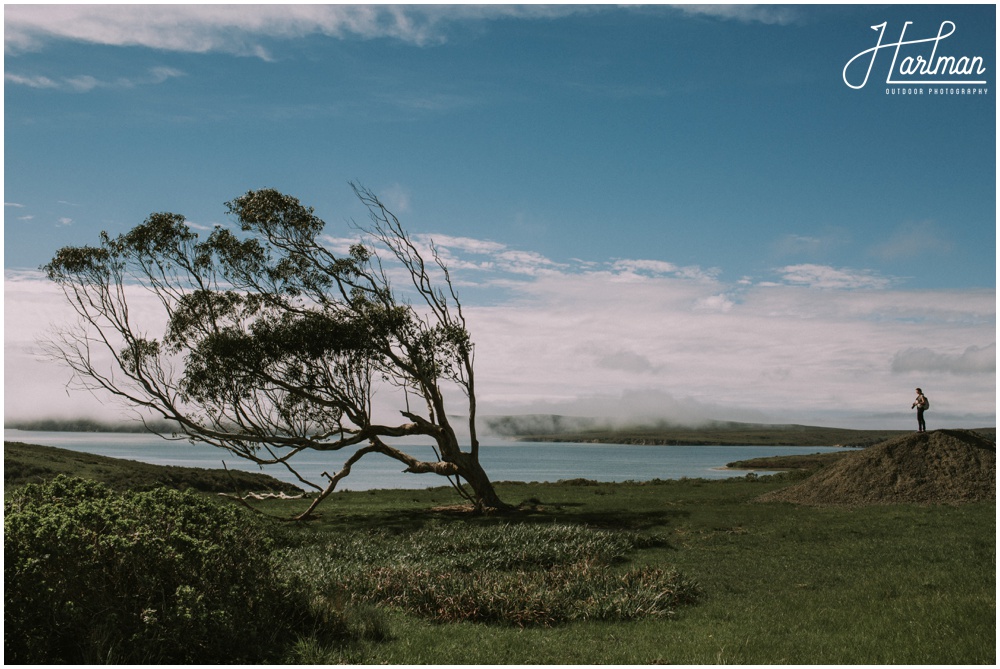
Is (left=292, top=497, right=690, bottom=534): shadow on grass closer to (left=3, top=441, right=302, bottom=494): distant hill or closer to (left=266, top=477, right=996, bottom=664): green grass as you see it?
(left=266, top=477, right=996, bottom=664): green grass

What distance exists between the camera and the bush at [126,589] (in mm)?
8766

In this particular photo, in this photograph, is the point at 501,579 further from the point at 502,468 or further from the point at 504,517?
the point at 502,468

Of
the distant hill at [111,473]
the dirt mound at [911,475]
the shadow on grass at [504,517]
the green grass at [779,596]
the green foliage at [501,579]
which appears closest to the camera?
A: the green grass at [779,596]

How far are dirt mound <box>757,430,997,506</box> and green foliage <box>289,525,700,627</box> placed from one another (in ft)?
44.9

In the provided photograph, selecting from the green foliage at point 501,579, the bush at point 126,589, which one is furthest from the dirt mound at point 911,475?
the bush at point 126,589

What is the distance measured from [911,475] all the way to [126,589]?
26.7m

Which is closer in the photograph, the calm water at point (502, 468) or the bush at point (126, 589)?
the bush at point (126, 589)

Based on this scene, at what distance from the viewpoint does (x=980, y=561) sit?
606 inches

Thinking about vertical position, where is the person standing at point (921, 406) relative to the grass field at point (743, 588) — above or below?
above

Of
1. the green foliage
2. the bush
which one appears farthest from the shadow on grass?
the bush

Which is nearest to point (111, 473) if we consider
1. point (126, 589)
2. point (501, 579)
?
point (501, 579)

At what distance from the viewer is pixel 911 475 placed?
27.4 metres

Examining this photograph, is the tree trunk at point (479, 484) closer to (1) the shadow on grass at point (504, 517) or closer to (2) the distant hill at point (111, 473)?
(1) the shadow on grass at point (504, 517)

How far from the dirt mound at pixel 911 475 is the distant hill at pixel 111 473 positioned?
21592mm
